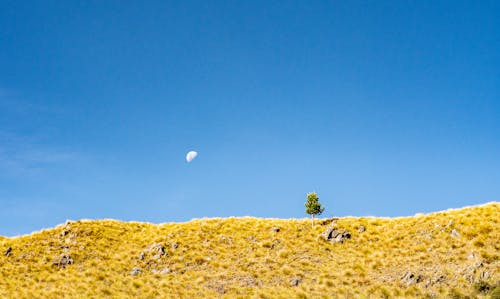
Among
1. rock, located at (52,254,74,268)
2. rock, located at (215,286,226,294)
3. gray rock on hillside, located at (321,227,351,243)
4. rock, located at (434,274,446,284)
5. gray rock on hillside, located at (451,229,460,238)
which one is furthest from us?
gray rock on hillside, located at (321,227,351,243)

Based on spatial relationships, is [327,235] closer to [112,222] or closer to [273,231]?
[273,231]

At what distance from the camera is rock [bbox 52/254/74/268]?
1512 inches

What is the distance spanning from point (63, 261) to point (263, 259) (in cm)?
1754

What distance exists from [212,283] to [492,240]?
2182 cm

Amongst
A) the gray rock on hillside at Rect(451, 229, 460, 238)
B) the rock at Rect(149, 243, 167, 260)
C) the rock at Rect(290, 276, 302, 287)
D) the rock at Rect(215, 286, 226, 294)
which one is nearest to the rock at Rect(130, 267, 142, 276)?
the rock at Rect(149, 243, 167, 260)

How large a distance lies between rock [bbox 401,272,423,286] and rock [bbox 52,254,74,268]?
27514 millimetres

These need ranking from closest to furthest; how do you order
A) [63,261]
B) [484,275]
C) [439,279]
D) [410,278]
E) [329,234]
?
[484,275] → [439,279] → [410,278] → [63,261] → [329,234]

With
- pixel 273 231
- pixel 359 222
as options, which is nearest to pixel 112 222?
pixel 273 231

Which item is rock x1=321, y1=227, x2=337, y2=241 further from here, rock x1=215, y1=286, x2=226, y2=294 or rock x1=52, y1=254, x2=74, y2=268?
rock x1=52, y1=254, x2=74, y2=268

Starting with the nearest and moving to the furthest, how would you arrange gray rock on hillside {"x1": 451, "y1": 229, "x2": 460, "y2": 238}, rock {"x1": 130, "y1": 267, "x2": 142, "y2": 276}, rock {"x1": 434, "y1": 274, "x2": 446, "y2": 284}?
1. rock {"x1": 434, "y1": 274, "x2": 446, "y2": 284}
2. rock {"x1": 130, "y1": 267, "x2": 142, "y2": 276}
3. gray rock on hillside {"x1": 451, "y1": 229, "x2": 460, "y2": 238}

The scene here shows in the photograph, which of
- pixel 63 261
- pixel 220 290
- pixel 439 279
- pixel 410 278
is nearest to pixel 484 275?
pixel 439 279

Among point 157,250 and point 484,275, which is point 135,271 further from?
point 484,275

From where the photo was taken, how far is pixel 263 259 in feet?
122

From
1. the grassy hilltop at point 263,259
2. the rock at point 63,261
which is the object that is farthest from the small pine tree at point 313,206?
the rock at point 63,261
